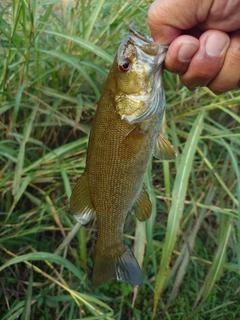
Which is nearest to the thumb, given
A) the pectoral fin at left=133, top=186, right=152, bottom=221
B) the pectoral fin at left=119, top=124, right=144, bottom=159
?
the pectoral fin at left=119, top=124, right=144, bottom=159

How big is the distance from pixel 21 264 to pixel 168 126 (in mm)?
1058

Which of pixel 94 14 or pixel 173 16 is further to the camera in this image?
pixel 94 14

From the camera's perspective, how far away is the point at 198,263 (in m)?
2.44

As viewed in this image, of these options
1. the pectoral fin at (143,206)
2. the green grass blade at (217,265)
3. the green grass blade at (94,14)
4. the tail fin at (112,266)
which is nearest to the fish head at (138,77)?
the pectoral fin at (143,206)

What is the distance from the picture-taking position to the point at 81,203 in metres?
1.40

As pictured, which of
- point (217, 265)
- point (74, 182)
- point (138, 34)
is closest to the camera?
point (138, 34)

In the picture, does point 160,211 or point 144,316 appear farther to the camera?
point 160,211

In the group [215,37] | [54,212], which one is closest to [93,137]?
[215,37]

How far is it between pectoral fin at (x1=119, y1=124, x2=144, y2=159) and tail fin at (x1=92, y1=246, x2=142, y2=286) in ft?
1.25

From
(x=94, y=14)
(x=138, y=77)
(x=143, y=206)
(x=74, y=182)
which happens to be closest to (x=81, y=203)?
(x=143, y=206)

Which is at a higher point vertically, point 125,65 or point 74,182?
point 125,65

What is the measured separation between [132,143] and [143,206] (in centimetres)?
24

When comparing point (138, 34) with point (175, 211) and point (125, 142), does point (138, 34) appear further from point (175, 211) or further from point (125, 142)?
point (175, 211)

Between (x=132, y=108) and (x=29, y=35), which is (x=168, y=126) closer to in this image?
(x=29, y=35)
